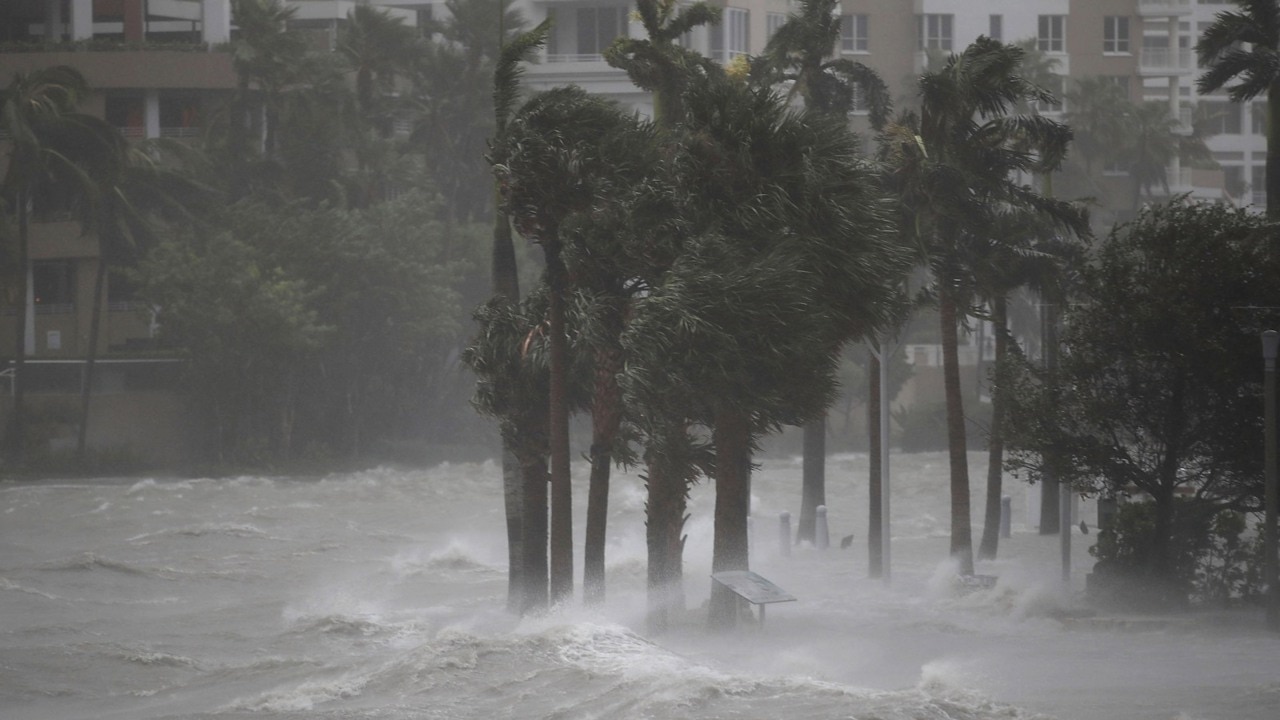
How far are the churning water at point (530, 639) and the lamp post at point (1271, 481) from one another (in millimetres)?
499

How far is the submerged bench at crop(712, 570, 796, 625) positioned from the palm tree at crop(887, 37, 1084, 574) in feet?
24.9

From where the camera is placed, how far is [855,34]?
92875 millimetres

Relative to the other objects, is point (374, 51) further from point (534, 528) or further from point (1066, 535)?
point (534, 528)

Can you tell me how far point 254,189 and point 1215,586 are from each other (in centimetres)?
5291

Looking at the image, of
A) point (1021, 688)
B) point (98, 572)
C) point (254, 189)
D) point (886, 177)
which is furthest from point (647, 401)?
point (254, 189)

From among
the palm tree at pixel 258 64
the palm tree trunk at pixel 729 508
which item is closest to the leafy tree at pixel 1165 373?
the palm tree trunk at pixel 729 508

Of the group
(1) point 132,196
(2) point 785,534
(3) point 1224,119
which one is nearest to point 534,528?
(2) point 785,534

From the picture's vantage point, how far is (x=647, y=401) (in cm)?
2594

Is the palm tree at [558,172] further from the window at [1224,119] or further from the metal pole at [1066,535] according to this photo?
the window at [1224,119]

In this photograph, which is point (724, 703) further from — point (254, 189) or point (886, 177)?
point (254, 189)

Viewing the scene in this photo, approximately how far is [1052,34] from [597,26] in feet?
92.8

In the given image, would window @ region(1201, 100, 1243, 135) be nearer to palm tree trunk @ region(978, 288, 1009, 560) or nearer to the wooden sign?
palm tree trunk @ region(978, 288, 1009, 560)

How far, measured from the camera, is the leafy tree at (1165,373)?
2720cm

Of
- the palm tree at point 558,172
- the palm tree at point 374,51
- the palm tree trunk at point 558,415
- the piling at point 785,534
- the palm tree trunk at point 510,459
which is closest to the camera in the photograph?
the palm tree at point 558,172
